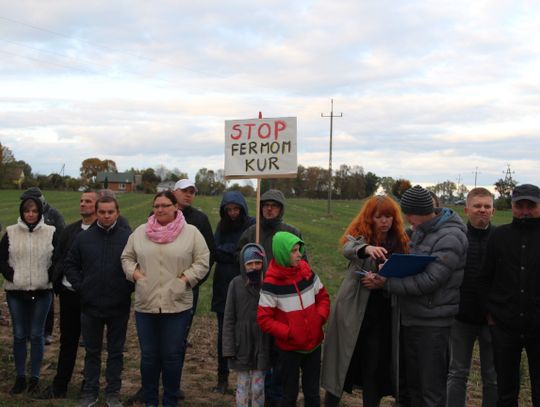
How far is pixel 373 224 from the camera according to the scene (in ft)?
16.0

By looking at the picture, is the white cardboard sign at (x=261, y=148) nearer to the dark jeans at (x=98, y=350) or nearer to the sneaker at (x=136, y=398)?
the dark jeans at (x=98, y=350)

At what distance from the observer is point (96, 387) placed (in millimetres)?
5621

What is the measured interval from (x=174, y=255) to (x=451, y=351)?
2804 millimetres

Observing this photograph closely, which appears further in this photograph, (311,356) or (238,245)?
(238,245)

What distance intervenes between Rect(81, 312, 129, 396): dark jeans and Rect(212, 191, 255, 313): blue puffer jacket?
1080 millimetres

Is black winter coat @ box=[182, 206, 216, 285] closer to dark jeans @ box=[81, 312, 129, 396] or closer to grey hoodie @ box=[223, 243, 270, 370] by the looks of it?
grey hoodie @ box=[223, 243, 270, 370]

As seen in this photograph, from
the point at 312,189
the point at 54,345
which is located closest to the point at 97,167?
the point at 312,189

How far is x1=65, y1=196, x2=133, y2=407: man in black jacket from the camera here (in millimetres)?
5539

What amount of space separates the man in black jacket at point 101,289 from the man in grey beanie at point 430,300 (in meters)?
2.59

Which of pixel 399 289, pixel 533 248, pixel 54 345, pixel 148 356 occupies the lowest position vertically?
pixel 54 345

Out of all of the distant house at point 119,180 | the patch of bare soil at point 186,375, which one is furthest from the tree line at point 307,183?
the patch of bare soil at point 186,375

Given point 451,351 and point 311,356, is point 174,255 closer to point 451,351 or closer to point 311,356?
point 311,356

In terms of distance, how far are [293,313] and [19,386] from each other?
10.5ft

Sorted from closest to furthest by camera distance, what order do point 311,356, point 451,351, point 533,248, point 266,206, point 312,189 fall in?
point 533,248 → point 311,356 → point 451,351 → point 266,206 → point 312,189
